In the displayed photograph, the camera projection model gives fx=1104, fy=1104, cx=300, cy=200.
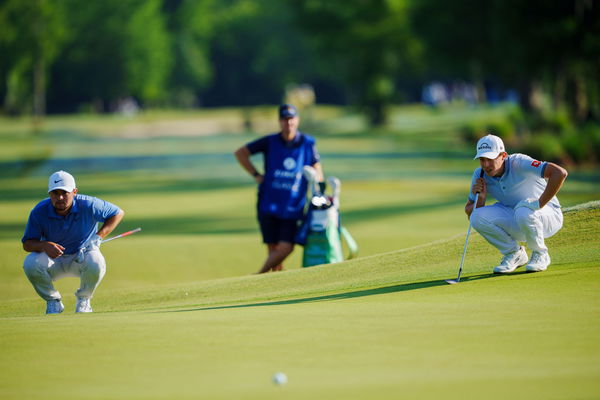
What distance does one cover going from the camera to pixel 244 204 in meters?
24.1

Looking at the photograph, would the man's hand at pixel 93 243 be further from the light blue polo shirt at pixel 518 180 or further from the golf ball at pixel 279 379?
the golf ball at pixel 279 379

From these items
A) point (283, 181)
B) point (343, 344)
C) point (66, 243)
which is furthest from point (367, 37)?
point (343, 344)

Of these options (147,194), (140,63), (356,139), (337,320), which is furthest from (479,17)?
(140,63)

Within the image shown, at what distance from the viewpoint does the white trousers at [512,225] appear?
9234 mm

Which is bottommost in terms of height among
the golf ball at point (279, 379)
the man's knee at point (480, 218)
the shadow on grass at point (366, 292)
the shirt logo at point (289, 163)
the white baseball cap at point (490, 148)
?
the golf ball at point (279, 379)

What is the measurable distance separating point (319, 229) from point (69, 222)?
3294 mm


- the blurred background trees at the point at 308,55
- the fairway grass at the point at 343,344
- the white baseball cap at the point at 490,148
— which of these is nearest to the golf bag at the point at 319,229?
the fairway grass at the point at 343,344

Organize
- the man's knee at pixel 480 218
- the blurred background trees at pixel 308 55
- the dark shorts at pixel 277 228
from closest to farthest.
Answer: the man's knee at pixel 480 218 < the dark shorts at pixel 277 228 < the blurred background trees at pixel 308 55

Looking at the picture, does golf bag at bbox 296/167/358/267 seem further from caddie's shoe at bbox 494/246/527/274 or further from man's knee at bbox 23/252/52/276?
man's knee at bbox 23/252/52/276

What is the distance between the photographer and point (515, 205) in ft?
30.9

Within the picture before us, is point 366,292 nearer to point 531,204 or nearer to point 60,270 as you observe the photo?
point 531,204

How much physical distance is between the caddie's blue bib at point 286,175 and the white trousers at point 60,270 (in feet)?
9.88

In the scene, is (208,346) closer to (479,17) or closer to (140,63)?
(479,17)

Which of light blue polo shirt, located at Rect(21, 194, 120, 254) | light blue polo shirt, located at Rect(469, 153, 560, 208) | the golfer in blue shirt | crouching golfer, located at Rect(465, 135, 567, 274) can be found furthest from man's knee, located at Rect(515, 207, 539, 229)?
light blue polo shirt, located at Rect(21, 194, 120, 254)
